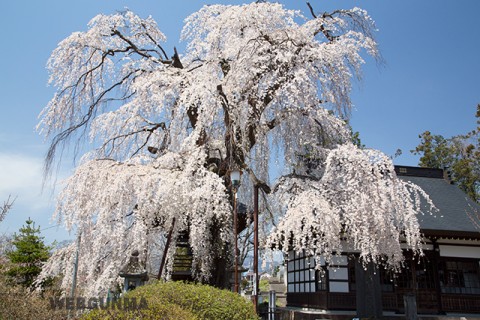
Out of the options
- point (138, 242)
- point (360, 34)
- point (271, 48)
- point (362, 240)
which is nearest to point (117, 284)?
point (138, 242)

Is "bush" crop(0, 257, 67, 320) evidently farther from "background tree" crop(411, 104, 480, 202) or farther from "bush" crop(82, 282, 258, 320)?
"background tree" crop(411, 104, 480, 202)

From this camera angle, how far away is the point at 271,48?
40.9 ft

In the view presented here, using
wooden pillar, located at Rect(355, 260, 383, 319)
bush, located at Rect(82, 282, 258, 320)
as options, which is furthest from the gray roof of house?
bush, located at Rect(82, 282, 258, 320)

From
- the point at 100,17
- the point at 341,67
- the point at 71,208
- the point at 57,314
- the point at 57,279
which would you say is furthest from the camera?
the point at 57,279

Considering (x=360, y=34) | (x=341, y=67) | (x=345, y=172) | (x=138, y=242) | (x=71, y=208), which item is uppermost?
(x=360, y=34)

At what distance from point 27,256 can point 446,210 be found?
18.5 meters

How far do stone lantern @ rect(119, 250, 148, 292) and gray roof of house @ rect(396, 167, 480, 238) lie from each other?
1045 centimetres

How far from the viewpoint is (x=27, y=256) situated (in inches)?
681

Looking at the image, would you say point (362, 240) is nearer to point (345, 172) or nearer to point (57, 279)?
point (345, 172)

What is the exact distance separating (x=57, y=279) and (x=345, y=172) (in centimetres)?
1160

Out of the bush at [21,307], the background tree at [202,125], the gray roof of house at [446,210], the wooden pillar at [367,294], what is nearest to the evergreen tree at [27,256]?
the background tree at [202,125]

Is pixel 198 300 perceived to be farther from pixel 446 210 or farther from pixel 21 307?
pixel 446 210

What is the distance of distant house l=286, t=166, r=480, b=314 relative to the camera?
15.4 meters

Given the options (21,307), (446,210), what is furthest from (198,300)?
(446,210)
